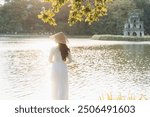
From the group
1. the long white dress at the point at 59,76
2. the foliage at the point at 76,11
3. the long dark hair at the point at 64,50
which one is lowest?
the long white dress at the point at 59,76

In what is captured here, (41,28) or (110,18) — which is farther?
(41,28)

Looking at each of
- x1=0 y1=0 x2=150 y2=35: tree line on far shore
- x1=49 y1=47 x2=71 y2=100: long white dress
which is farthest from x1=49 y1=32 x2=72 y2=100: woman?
x1=0 y1=0 x2=150 y2=35: tree line on far shore

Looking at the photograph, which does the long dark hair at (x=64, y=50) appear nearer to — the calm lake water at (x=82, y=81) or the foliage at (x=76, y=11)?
the foliage at (x=76, y=11)

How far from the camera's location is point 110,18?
92.2 m

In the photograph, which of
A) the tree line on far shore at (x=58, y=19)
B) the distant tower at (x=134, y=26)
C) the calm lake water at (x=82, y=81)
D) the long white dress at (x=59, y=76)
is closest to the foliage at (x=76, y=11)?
the long white dress at (x=59, y=76)

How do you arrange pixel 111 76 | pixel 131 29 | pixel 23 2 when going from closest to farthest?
pixel 111 76 < pixel 131 29 < pixel 23 2

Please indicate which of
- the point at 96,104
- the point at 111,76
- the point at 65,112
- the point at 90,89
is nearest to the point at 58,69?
the point at 96,104

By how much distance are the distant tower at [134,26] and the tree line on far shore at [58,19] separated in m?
3.17

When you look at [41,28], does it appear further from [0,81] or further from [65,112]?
[65,112]

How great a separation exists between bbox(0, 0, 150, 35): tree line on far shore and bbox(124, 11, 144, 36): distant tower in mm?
3172

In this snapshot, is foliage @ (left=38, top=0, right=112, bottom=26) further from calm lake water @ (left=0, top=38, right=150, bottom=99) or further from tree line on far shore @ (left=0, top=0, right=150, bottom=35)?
tree line on far shore @ (left=0, top=0, right=150, bottom=35)

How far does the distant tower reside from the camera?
286 feet

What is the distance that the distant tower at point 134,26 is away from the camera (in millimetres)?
87250

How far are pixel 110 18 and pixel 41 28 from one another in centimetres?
1704
